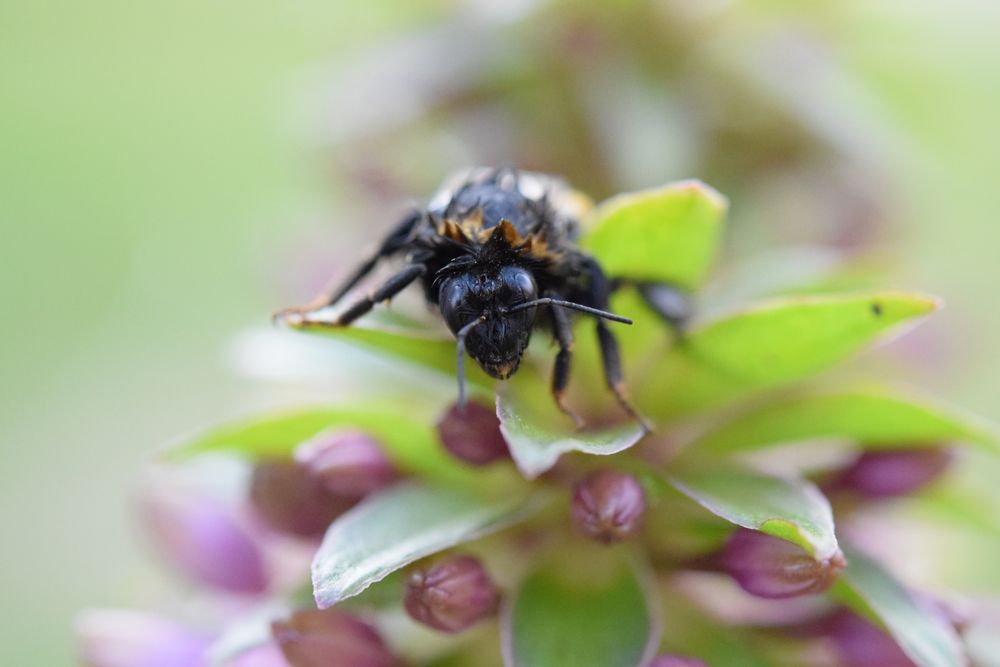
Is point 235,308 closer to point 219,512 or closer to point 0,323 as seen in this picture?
point 0,323

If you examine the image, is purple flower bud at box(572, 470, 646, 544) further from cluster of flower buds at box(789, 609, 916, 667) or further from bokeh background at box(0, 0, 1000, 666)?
bokeh background at box(0, 0, 1000, 666)

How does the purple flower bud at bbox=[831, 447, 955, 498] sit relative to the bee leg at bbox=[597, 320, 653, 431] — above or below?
below

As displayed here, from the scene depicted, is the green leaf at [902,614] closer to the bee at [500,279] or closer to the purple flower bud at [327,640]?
the bee at [500,279]

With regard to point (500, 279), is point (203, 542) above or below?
below

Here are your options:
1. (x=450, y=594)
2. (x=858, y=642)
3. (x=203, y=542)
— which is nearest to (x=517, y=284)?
(x=450, y=594)

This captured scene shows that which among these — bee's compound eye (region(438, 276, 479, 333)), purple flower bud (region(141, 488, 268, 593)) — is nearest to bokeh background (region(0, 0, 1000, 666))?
purple flower bud (region(141, 488, 268, 593))

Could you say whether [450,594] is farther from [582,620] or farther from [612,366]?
[612,366]
